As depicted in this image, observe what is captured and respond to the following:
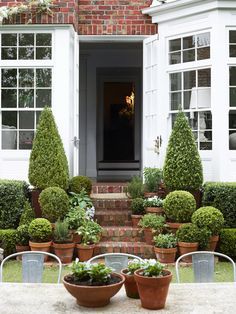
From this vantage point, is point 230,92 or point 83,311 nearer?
point 83,311

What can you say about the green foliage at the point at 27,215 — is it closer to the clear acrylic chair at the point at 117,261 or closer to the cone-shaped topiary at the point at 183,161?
the cone-shaped topiary at the point at 183,161

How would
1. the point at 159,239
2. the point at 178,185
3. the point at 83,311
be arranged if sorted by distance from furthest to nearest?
the point at 178,185
the point at 159,239
the point at 83,311

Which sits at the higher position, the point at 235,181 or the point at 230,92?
→ the point at 230,92

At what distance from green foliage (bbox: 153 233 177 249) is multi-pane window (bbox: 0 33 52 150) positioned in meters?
2.93

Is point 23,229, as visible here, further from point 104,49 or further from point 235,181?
point 104,49

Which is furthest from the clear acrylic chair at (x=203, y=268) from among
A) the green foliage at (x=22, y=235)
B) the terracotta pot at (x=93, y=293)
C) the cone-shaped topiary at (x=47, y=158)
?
the cone-shaped topiary at (x=47, y=158)

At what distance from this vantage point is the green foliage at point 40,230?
25.5 ft

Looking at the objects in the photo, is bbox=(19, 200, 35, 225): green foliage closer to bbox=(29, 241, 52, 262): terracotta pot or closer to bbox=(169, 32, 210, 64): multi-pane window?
bbox=(29, 241, 52, 262): terracotta pot

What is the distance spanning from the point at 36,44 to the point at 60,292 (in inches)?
250

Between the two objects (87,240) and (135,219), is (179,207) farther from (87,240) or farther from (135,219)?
(87,240)

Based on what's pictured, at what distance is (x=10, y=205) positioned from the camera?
8.36 m

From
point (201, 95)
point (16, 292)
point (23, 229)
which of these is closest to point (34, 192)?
point (23, 229)

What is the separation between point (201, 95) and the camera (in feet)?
29.9

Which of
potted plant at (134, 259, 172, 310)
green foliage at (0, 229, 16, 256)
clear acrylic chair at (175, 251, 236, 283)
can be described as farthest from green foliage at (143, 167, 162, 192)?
potted plant at (134, 259, 172, 310)
